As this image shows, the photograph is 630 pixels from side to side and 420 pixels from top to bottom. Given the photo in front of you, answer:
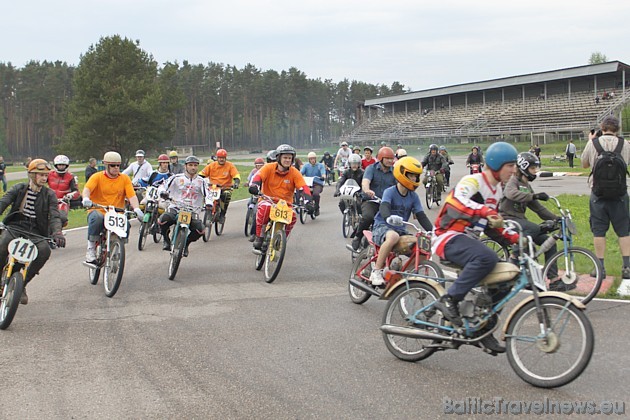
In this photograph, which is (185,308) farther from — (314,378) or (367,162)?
(367,162)

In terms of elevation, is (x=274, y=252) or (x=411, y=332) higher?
(x=274, y=252)

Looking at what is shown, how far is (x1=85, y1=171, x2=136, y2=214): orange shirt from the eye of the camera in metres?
10.2

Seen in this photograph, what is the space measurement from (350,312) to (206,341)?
194cm

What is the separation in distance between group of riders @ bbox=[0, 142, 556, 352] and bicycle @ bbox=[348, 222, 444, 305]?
0.12 metres

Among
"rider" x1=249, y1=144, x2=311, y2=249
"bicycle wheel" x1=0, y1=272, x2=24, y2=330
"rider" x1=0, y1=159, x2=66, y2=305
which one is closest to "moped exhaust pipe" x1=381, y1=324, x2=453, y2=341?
"bicycle wheel" x1=0, y1=272, x2=24, y2=330

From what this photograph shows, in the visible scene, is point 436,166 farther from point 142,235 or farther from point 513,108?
point 513,108

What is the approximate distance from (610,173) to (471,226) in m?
3.59

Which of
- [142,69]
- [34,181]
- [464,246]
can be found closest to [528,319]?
[464,246]

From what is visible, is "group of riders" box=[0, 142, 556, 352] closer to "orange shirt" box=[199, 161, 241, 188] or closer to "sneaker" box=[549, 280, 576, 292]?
"orange shirt" box=[199, 161, 241, 188]

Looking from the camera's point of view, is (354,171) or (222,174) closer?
(354,171)

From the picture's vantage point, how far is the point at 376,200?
398 inches

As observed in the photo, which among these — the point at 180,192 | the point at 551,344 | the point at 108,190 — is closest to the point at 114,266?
the point at 108,190

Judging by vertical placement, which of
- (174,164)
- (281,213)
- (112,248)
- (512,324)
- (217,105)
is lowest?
(512,324)

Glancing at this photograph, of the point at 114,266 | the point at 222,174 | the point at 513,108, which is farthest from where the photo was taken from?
the point at 513,108
